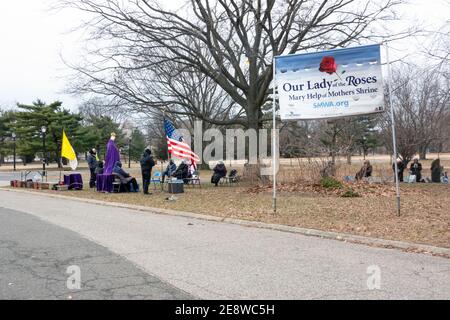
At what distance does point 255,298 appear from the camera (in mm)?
5410

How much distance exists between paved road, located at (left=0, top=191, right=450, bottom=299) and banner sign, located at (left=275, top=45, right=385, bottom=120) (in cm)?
393

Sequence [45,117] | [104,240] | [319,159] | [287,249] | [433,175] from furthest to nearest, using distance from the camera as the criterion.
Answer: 1. [45,117]
2. [433,175]
3. [319,159]
4. [104,240]
5. [287,249]

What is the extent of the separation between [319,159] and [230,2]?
28.1ft

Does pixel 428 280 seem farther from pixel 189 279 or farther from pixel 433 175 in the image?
pixel 433 175

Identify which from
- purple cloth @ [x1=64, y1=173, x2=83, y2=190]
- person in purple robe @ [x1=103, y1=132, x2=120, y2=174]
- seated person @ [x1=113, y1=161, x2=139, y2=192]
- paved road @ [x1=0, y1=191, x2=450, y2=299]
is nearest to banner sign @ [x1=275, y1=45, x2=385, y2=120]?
paved road @ [x1=0, y1=191, x2=450, y2=299]

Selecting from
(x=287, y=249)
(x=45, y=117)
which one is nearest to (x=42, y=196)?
(x=287, y=249)

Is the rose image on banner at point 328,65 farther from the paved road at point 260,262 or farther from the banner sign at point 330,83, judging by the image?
the paved road at point 260,262

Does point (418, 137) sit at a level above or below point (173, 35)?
below

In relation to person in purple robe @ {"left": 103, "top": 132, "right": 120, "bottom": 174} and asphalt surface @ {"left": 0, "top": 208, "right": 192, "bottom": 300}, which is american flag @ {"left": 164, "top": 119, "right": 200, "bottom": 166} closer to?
person in purple robe @ {"left": 103, "top": 132, "right": 120, "bottom": 174}

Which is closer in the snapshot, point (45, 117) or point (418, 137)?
point (418, 137)

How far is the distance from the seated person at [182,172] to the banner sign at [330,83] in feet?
30.4

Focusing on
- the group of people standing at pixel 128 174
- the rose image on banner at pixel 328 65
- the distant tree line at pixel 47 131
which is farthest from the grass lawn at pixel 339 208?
the distant tree line at pixel 47 131

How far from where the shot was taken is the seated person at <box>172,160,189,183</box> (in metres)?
21.2

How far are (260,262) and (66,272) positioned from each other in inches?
114
